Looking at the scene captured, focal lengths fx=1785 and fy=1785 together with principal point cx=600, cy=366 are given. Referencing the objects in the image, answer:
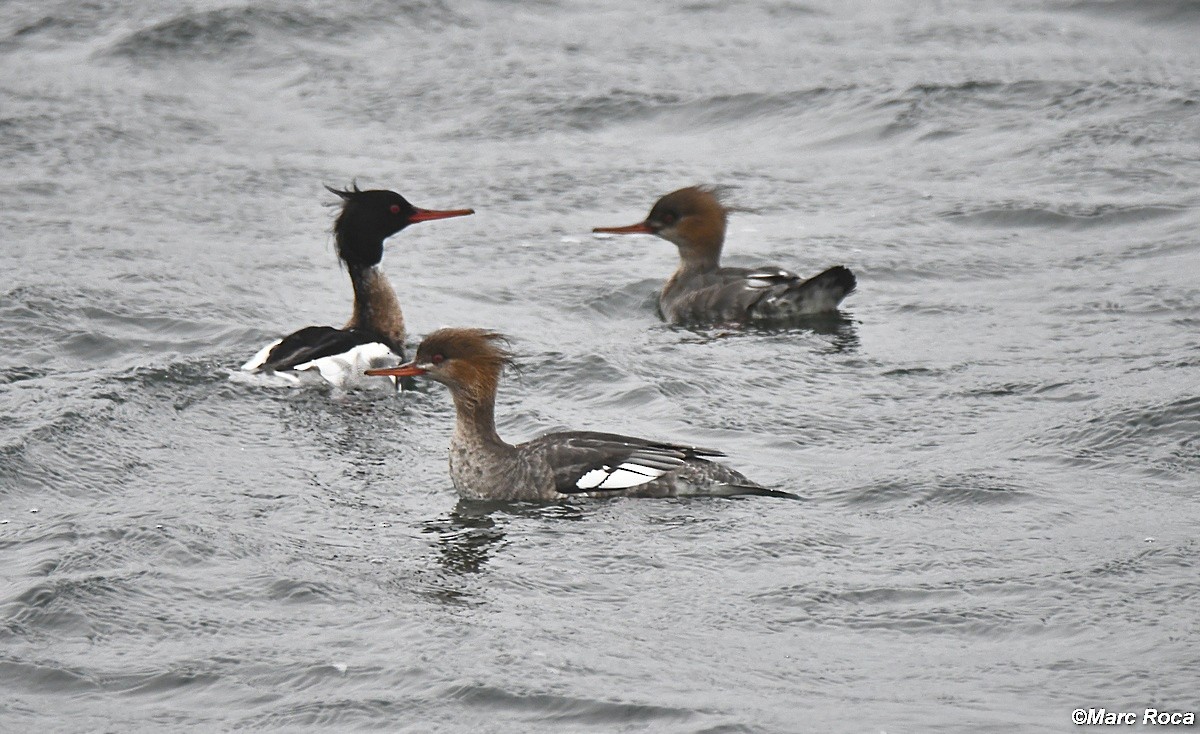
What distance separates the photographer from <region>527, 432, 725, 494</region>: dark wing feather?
26.2ft

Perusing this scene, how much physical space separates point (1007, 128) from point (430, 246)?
16.3 ft

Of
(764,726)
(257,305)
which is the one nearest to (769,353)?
(257,305)

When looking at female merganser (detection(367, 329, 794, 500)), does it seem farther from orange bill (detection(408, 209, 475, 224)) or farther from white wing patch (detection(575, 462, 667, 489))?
orange bill (detection(408, 209, 475, 224))

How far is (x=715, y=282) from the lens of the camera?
37.8 feet

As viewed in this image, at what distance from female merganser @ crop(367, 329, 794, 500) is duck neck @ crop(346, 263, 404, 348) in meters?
2.21

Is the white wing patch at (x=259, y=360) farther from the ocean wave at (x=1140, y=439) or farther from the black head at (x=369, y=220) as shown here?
the ocean wave at (x=1140, y=439)

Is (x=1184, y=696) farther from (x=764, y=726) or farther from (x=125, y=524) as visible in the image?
(x=125, y=524)

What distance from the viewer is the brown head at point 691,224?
39.1 feet

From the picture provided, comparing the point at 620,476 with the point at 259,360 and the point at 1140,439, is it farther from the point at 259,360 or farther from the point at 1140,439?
the point at 259,360

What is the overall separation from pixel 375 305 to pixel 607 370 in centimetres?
152

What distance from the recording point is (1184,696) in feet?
19.4

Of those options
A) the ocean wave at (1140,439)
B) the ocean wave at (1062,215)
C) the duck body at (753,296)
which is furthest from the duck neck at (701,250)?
the ocean wave at (1140,439)

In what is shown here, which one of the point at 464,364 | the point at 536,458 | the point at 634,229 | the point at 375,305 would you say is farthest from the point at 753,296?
the point at 536,458

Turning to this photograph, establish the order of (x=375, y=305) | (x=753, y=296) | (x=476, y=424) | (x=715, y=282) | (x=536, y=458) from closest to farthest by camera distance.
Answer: (x=536, y=458)
(x=476, y=424)
(x=375, y=305)
(x=753, y=296)
(x=715, y=282)
